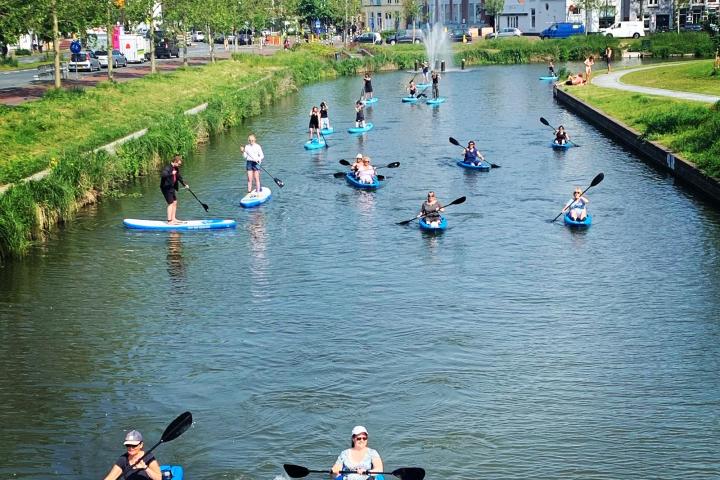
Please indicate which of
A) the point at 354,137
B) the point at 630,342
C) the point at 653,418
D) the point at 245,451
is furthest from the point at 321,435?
the point at 354,137

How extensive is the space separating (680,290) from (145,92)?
129 feet

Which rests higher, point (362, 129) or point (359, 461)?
point (362, 129)

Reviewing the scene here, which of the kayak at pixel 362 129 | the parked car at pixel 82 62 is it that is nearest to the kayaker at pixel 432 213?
the kayak at pixel 362 129

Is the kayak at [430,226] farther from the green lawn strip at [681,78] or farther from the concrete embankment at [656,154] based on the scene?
the green lawn strip at [681,78]

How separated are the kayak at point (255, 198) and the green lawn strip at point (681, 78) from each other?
29.3 meters

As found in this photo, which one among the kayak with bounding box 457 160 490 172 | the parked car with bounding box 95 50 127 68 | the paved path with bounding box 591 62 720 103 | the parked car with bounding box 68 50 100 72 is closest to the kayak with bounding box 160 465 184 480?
the kayak with bounding box 457 160 490 172

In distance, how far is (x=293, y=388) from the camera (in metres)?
20.8

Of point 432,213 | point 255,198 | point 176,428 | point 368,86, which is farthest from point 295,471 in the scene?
point 368,86

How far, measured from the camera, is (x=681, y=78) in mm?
67062

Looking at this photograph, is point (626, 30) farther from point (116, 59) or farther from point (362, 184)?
point (362, 184)

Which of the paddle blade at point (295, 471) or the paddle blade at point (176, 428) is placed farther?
the paddle blade at point (176, 428)

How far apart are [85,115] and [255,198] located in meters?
15.4

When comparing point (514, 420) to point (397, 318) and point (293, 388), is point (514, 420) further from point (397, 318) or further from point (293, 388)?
point (397, 318)

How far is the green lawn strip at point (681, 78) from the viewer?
6084cm
